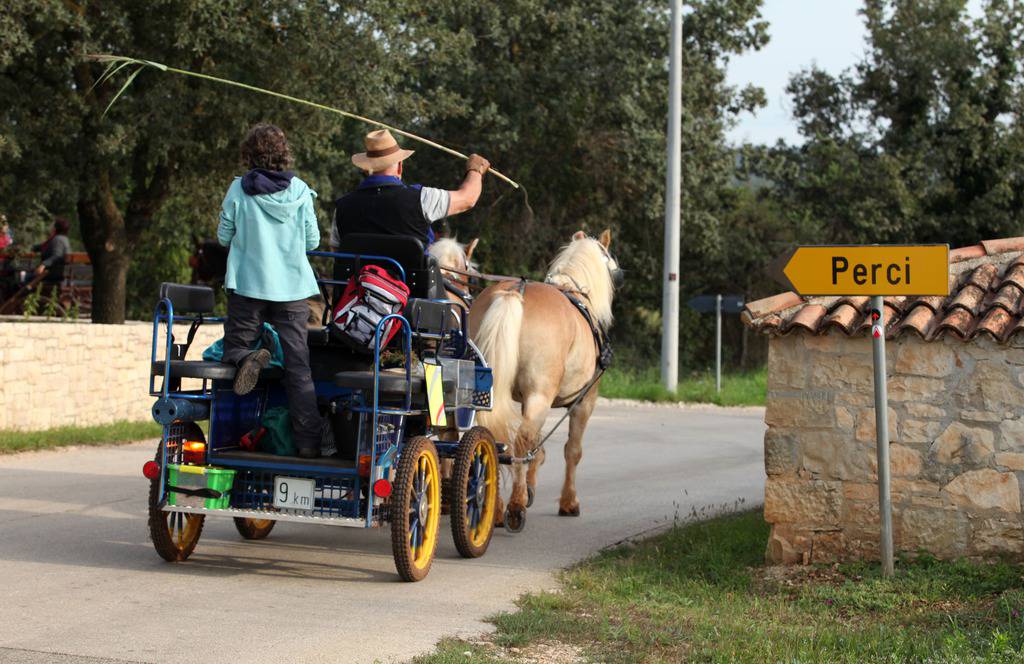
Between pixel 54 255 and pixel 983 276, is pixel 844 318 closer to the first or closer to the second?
pixel 983 276

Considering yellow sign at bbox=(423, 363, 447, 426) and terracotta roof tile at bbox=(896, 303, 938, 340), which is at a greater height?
terracotta roof tile at bbox=(896, 303, 938, 340)

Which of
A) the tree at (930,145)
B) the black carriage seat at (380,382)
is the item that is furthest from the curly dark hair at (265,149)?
the tree at (930,145)

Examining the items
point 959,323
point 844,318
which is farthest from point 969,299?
point 844,318


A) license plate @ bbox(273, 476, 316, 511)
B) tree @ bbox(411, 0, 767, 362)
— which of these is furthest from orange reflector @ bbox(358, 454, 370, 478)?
tree @ bbox(411, 0, 767, 362)

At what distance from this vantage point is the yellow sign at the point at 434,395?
757 centimetres

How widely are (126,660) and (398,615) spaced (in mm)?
1504

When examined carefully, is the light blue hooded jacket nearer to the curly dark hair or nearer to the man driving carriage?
the curly dark hair

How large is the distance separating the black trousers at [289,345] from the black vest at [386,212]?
2.73 feet

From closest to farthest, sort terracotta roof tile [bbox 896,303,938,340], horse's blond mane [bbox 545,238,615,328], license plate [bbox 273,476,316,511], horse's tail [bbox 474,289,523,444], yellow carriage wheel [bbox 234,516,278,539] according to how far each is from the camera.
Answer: license plate [bbox 273,476,316,511] < terracotta roof tile [bbox 896,303,938,340] < yellow carriage wheel [bbox 234,516,278,539] < horse's tail [bbox 474,289,523,444] < horse's blond mane [bbox 545,238,615,328]

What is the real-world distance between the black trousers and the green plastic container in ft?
1.55

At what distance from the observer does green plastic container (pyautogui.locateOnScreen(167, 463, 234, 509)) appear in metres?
7.23

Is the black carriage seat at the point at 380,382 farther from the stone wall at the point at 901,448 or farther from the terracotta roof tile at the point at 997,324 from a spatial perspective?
the terracotta roof tile at the point at 997,324

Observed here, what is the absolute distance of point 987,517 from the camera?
7.63 meters

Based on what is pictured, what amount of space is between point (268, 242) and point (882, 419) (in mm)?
3597
